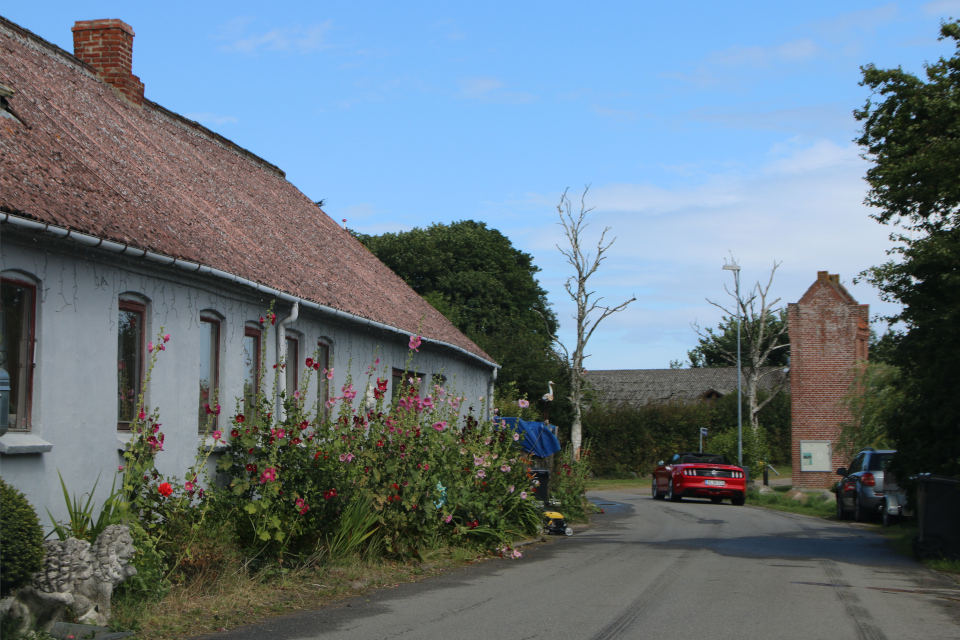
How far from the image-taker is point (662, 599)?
963 cm

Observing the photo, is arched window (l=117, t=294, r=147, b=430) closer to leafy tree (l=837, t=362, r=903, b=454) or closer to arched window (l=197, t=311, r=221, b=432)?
arched window (l=197, t=311, r=221, b=432)

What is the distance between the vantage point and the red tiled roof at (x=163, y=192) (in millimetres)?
9781

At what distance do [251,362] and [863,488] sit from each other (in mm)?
15187

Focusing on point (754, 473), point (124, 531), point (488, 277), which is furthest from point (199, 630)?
point (488, 277)

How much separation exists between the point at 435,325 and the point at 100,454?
12.3 m

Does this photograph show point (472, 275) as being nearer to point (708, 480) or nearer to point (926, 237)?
point (708, 480)

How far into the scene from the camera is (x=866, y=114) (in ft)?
48.0

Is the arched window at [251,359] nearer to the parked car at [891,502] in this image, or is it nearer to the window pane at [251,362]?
the window pane at [251,362]

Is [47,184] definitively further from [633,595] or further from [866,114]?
[866,114]

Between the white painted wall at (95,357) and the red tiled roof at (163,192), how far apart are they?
0.40m

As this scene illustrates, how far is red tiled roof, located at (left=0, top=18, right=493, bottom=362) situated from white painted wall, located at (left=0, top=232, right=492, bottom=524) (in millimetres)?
396

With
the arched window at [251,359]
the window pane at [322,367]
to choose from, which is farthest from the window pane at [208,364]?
the window pane at [322,367]

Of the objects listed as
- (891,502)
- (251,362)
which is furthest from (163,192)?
(891,502)

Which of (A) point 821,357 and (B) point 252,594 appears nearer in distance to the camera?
(B) point 252,594
